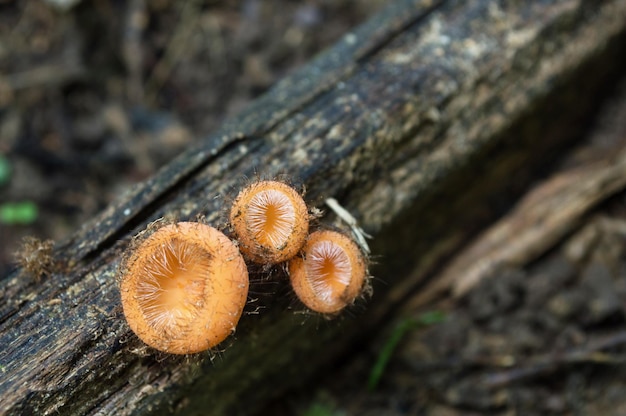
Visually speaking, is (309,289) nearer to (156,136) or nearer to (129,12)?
(156,136)

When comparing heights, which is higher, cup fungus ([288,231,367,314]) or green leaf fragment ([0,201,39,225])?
green leaf fragment ([0,201,39,225])

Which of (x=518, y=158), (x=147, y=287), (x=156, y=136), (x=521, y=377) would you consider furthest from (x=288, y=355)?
(x=156, y=136)

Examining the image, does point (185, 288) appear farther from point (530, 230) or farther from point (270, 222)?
point (530, 230)

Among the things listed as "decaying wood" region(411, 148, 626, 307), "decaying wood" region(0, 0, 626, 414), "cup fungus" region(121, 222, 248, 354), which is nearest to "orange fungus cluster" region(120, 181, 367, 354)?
"cup fungus" region(121, 222, 248, 354)

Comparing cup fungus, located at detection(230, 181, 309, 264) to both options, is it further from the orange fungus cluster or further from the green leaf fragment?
the green leaf fragment

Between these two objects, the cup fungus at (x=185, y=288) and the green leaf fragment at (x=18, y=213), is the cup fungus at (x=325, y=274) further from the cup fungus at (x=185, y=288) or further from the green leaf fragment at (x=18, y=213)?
the green leaf fragment at (x=18, y=213)

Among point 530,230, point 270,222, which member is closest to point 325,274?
point 270,222

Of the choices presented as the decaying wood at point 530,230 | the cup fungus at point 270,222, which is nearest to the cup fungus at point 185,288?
the cup fungus at point 270,222
